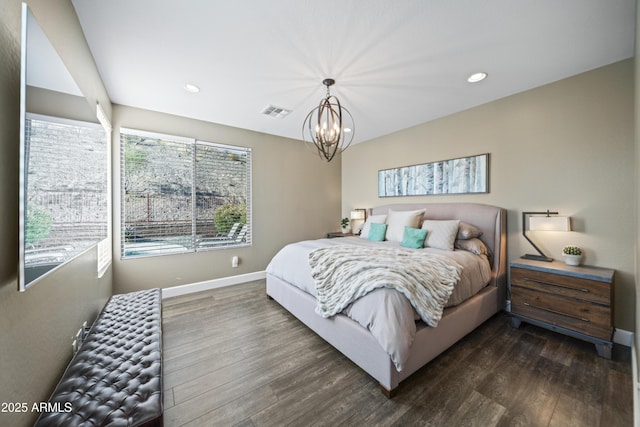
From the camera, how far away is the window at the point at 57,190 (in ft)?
3.09

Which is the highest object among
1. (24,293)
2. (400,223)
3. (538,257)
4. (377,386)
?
(400,223)

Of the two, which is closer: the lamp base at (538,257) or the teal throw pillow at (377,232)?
the lamp base at (538,257)

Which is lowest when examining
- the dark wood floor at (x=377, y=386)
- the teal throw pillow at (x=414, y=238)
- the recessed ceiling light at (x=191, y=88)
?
the dark wood floor at (x=377, y=386)

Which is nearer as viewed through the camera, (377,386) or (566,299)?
(377,386)

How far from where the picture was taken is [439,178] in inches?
140

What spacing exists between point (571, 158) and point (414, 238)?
5.89 ft

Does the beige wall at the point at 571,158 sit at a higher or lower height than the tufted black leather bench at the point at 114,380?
higher

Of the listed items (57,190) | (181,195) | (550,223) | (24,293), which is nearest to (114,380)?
(24,293)

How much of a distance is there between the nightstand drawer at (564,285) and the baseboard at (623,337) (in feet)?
1.90

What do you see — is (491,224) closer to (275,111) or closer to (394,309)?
(394,309)

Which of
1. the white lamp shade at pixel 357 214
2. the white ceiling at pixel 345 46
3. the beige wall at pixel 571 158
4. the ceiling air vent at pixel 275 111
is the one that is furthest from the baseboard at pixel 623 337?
the ceiling air vent at pixel 275 111

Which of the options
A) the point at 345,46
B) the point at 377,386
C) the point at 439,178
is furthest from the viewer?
the point at 439,178

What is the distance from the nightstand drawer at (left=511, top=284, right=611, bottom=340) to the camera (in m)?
1.97

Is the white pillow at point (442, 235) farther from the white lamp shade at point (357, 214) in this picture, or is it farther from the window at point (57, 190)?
the window at point (57, 190)
